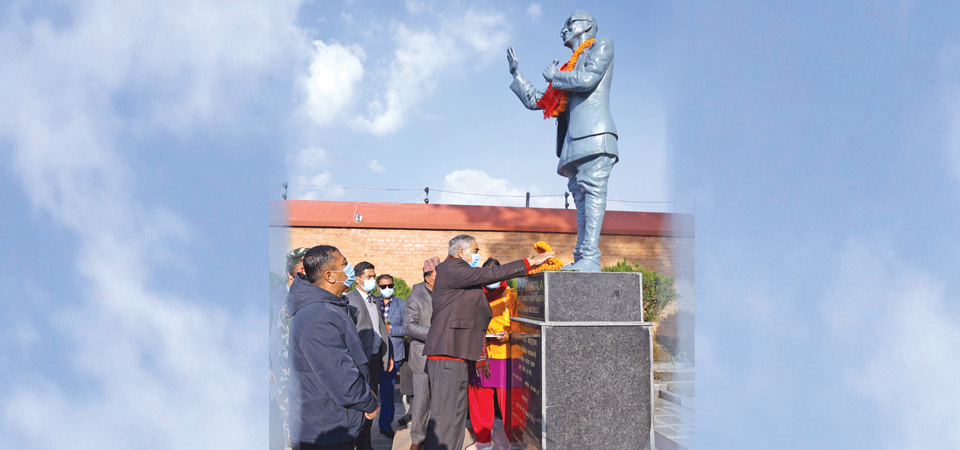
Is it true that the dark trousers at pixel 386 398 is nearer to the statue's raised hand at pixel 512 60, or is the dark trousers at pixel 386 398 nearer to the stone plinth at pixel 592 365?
the stone plinth at pixel 592 365

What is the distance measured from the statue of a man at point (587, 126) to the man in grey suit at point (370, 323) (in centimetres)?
166

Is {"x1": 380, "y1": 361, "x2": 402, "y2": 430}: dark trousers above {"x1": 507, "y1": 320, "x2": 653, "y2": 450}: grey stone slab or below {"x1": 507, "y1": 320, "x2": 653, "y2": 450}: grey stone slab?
below

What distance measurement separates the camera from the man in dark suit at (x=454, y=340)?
11.4ft

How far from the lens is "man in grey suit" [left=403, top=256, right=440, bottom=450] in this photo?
4.20m

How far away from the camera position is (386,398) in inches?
199

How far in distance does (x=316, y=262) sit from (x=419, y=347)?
2.30 m

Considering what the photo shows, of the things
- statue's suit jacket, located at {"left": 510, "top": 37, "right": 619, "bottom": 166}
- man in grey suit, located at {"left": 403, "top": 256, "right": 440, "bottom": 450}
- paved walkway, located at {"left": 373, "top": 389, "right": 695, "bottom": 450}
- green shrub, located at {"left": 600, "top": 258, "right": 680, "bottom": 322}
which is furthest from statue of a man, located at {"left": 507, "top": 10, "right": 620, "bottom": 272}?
green shrub, located at {"left": 600, "top": 258, "right": 680, "bottom": 322}

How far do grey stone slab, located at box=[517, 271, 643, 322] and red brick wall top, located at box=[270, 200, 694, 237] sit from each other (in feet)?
23.1

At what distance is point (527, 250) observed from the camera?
1064 centimetres

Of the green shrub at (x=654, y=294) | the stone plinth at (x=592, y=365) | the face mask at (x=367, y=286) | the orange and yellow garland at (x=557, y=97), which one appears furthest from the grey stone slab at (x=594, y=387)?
the green shrub at (x=654, y=294)

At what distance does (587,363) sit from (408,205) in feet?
24.7

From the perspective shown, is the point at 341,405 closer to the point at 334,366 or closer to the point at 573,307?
the point at 334,366

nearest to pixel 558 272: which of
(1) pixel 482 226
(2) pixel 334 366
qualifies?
(2) pixel 334 366

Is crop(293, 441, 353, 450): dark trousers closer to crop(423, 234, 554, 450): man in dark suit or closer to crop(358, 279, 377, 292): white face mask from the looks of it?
crop(423, 234, 554, 450): man in dark suit
